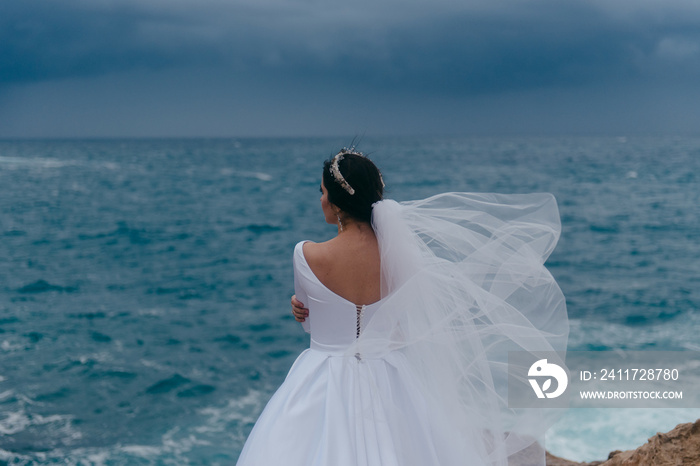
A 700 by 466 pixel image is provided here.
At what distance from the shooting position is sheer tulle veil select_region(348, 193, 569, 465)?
2.66 m

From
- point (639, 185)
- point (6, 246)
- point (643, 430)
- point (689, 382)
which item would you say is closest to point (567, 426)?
point (643, 430)

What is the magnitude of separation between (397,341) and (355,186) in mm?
667

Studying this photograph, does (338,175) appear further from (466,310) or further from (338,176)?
(466,310)

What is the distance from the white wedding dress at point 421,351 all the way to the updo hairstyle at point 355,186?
0.20 feet

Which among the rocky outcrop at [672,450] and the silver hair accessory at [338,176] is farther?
the rocky outcrop at [672,450]

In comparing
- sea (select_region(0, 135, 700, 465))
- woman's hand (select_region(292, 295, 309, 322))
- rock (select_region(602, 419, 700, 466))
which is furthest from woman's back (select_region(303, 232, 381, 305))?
A: rock (select_region(602, 419, 700, 466))

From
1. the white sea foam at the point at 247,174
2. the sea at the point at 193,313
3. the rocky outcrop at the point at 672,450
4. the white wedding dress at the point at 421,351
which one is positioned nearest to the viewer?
the white wedding dress at the point at 421,351

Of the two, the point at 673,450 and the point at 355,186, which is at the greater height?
the point at 355,186

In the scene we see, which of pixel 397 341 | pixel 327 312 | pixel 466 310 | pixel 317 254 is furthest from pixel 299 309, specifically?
pixel 466 310

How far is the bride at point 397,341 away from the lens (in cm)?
257

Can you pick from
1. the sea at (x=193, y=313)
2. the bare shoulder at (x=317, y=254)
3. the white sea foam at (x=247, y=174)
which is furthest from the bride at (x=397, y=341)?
the white sea foam at (x=247, y=174)

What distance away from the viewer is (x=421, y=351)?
2.76 meters

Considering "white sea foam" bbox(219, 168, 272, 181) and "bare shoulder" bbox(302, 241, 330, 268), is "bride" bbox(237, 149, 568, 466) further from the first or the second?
"white sea foam" bbox(219, 168, 272, 181)

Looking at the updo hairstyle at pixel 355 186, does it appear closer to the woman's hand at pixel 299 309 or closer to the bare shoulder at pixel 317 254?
the bare shoulder at pixel 317 254
